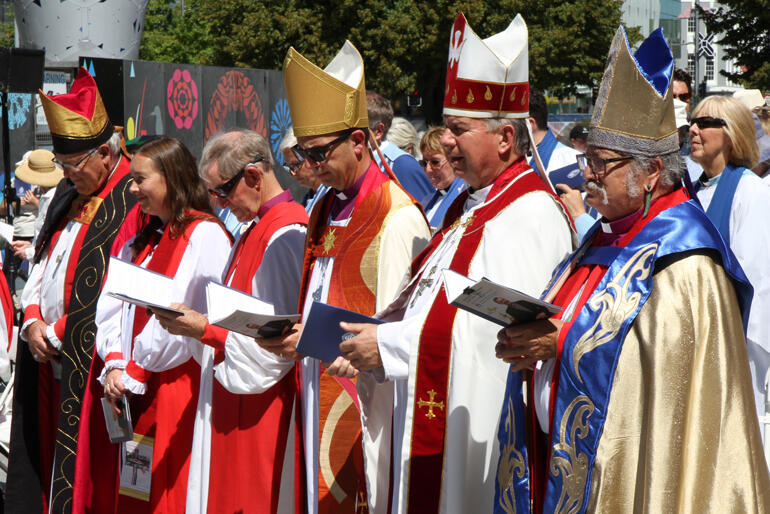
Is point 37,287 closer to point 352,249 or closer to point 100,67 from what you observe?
point 352,249

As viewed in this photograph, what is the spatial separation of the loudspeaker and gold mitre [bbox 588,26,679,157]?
5397 millimetres

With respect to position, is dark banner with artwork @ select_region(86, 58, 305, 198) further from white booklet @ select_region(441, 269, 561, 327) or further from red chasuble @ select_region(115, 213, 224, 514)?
white booklet @ select_region(441, 269, 561, 327)

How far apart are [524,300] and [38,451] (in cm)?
383

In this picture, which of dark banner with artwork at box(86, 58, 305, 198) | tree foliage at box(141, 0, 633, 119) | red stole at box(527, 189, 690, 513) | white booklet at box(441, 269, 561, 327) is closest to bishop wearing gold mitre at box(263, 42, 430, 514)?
red stole at box(527, 189, 690, 513)

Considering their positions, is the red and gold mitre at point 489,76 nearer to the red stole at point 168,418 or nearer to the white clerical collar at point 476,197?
the white clerical collar at point 476,197

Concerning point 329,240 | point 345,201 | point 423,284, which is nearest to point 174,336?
point 329,240

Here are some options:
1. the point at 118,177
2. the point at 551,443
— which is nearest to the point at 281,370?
the point at 551,443

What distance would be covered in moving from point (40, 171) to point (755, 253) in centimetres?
710

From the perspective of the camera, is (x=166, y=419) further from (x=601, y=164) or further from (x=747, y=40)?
(x=747, y=40)

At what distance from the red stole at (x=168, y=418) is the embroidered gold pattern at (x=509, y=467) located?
1.80 meters

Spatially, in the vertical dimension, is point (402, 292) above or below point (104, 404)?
above

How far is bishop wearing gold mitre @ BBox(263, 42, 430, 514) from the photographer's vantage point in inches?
153

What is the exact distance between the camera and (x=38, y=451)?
5.59m

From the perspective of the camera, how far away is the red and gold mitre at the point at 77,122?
5.32 metres
